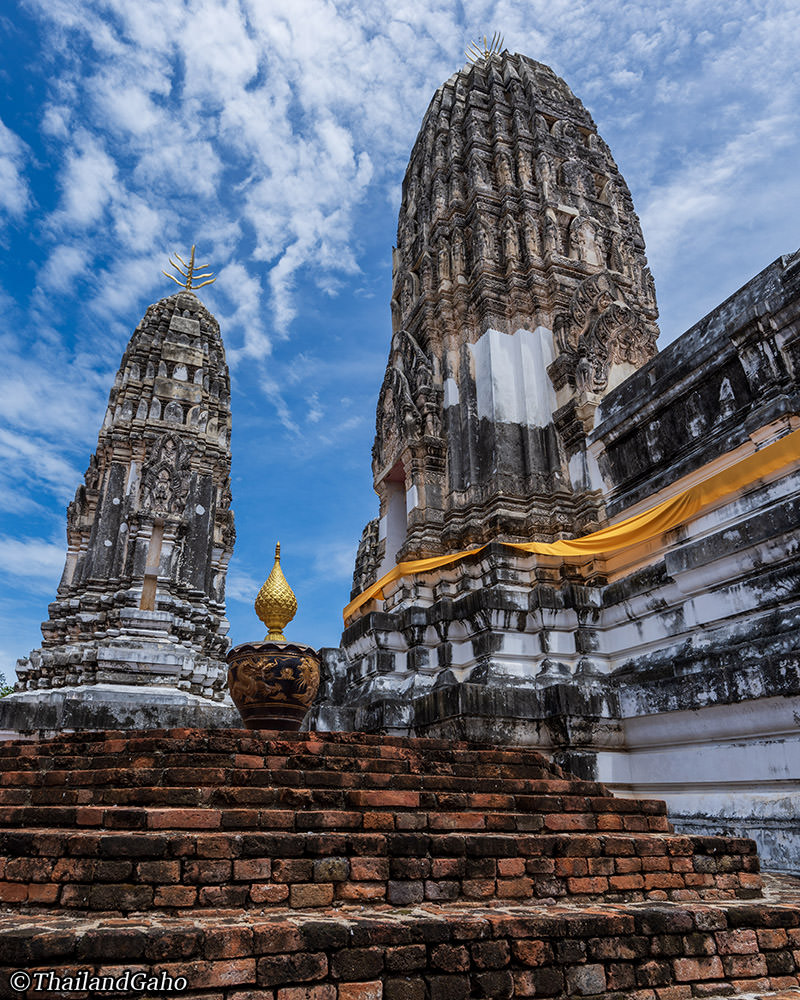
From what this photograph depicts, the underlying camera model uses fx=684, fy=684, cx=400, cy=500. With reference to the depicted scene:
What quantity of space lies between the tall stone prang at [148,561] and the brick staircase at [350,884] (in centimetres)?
1044

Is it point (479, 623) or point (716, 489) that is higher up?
point (716, 489)

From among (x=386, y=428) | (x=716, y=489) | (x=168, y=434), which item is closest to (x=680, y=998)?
(x=716, y=489)

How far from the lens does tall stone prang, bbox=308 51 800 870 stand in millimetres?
7527

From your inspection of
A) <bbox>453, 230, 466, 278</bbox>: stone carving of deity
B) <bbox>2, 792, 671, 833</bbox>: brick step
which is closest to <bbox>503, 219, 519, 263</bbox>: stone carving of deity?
<bbox>453, 230, 466, 278</bbox>: stone carving of deity

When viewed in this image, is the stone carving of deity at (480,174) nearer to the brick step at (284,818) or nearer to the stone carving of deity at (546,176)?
the stone carving of deity at (546,176)

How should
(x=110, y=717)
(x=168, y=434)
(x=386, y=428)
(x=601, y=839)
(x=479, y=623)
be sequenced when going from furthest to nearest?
(x=168, y=434)
(x=386, y=428)
(x=110, y=717)
(x=479, y=623)
(x=601, y=839)

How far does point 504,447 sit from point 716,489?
5.02 metres

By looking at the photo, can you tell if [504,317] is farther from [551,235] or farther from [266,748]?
[266,748]

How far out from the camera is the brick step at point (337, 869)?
364 centimetres

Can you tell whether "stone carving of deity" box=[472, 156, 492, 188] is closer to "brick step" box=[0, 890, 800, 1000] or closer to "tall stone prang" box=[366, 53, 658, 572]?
"tall stone prang" box=[366, 53, 658, 572]

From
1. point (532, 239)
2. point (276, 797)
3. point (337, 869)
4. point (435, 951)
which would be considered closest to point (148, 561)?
point (532, 239)

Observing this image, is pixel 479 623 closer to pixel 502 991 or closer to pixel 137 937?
pixel 502 991

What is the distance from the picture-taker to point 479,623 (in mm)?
10648

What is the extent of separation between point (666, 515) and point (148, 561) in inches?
559
